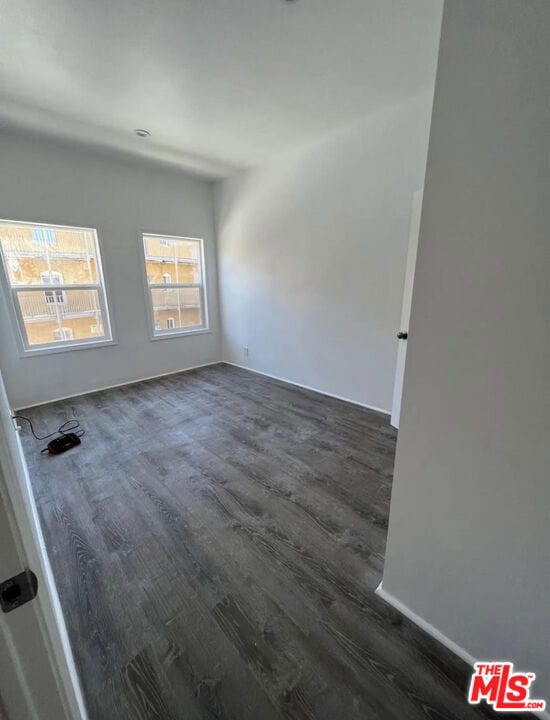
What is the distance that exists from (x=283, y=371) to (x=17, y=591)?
3773 mm

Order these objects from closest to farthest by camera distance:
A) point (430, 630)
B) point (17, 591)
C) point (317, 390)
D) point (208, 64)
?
point (17, 591)
point (430, 630)
point (208, 64)
point (317, 390)

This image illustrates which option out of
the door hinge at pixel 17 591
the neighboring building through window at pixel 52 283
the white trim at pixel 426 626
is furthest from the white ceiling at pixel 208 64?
the white trim at pixel 426 626

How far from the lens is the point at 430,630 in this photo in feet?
3.79

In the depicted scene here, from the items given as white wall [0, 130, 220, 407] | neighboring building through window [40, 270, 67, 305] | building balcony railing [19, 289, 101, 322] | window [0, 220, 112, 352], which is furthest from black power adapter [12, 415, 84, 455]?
neighboring building through window [40, 270, 67, 305]

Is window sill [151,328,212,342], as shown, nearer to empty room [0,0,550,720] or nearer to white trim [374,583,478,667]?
empty room [0,0,550,720]

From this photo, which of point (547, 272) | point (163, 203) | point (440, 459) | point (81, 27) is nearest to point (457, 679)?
point (440, 459)

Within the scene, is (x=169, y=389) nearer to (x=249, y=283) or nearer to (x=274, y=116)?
(x=249, y=283)

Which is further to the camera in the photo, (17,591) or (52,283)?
(52,283)

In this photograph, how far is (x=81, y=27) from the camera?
168 cm

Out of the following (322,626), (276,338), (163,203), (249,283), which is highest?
(163,203)

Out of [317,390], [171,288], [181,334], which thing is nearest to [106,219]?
[171,288]

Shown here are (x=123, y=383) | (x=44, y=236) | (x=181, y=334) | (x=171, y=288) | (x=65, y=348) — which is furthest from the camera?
(x=181, y=334)

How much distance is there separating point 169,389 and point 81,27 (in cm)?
320

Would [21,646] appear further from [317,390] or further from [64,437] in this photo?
[317,390]
